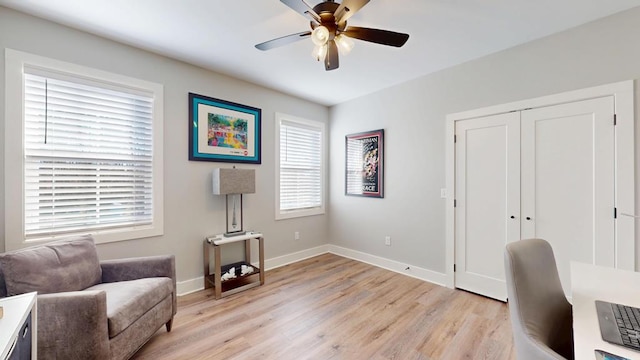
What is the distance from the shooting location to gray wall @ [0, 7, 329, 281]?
2.06 metres

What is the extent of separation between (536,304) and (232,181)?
106 inches

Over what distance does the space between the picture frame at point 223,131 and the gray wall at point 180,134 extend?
84 mm

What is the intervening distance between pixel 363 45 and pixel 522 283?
226cm

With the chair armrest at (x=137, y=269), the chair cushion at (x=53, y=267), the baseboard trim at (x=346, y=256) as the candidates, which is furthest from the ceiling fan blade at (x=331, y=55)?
the baseboard trim at (x=346, y=256)

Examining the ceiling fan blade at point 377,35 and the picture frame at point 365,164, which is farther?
the picture frame at point 365,164

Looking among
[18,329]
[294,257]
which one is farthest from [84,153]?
[294,257]

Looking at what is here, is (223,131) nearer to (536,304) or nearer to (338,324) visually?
(338,324)

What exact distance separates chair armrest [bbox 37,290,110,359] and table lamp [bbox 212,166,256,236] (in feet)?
5.02

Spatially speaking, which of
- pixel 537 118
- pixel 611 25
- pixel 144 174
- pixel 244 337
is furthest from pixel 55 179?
pixel 611 25

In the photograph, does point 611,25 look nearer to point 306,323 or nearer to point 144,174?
point 306,323

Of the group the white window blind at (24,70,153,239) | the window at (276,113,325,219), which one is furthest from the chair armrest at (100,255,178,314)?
the window at (276,113,325,219)

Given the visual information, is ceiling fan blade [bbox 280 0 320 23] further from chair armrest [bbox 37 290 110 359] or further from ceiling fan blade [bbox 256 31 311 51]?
chair armrest [bbox 37 290 110 359]

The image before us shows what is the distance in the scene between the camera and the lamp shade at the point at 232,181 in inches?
112

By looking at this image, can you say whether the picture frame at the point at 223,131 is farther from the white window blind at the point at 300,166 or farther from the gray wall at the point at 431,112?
the gray wall at the point at 431,112
